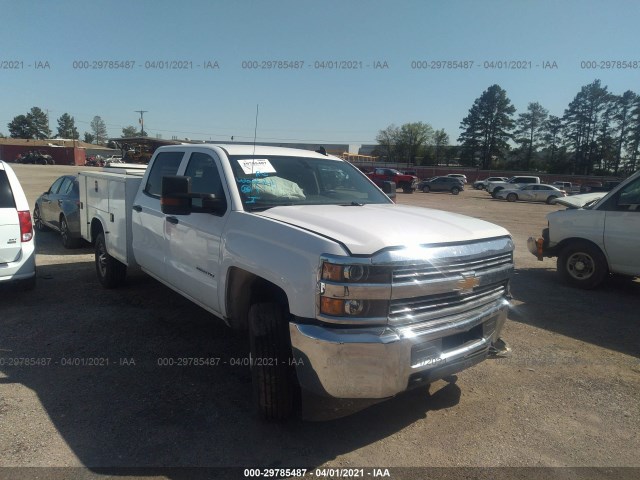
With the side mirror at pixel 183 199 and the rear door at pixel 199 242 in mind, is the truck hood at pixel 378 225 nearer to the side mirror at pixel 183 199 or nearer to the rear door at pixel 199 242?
the side mirror at pixel 183 199

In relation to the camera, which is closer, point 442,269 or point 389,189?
point 442,269

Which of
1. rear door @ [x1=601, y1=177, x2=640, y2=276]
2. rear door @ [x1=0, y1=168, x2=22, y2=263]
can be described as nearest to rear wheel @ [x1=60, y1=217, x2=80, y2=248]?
rear door @ [x1=0, y1=168, x2=22, y2=263]

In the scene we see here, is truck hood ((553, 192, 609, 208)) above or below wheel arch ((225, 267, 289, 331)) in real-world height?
above

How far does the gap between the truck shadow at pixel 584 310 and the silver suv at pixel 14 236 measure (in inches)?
233

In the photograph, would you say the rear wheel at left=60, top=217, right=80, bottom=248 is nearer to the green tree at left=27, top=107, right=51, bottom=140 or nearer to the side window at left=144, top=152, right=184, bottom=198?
the side window at left=144, top=152, right=184, bottom=198

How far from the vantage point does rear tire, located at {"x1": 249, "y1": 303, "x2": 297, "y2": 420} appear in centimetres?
305

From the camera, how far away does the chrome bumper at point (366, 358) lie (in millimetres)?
2648

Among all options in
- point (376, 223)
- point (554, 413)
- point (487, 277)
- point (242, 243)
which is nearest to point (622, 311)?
point (554, 413)

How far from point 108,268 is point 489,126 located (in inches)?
3750

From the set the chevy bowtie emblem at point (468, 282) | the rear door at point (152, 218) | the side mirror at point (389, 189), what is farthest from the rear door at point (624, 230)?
the rear door at point (152, 218)

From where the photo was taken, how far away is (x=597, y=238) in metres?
6.81

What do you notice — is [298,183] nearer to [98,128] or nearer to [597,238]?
[597,238]

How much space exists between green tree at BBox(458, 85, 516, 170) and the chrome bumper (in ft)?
311

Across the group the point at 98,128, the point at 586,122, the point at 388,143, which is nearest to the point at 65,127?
the point at 98,128
